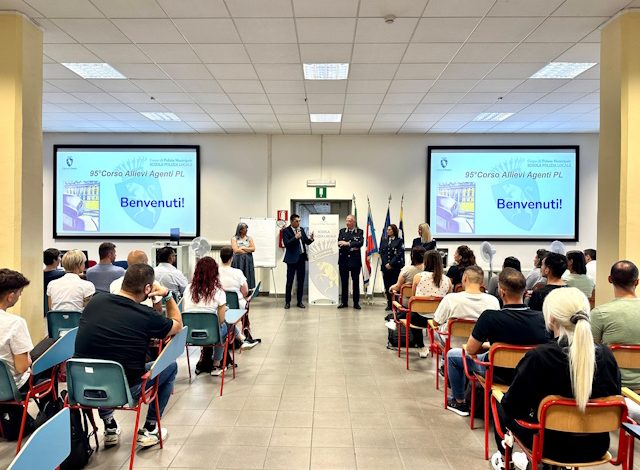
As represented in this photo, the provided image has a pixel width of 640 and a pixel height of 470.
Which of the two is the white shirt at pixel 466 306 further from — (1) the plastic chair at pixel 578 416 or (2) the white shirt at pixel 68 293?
(2) the white shirt at pixel 68 293

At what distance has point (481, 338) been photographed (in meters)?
2.92

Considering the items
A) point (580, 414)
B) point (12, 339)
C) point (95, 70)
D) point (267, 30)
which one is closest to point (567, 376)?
point (580, 414)

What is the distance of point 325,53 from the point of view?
5.33 meters

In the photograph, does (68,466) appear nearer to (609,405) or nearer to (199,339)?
(199,339)

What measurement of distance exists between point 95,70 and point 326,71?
10.1 ft

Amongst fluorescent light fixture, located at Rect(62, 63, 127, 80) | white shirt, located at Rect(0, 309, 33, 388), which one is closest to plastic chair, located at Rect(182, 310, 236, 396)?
white shirt, located at Rect(0, 309, 33, 388)

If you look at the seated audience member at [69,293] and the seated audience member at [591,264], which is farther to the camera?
the seated audience member at [591,264]

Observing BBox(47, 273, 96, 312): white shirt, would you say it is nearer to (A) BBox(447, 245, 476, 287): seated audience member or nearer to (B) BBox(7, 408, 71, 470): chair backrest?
(B) BBox(7, 408, 71, 470): chair backrest

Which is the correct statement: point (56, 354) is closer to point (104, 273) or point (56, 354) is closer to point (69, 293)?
point (69, 293)

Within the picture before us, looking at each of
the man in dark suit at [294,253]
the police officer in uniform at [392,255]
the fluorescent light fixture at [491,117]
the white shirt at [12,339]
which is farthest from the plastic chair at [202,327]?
the fluorescent light fixture at [491,117]

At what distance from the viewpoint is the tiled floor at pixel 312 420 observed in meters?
3.01

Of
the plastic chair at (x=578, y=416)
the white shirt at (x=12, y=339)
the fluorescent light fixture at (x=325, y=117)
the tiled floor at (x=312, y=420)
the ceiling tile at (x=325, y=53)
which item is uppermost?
the ceiling tile at (x=325, y=53)

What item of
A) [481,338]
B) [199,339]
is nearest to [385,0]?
[481,338]

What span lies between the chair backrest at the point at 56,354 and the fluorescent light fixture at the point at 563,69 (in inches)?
239
